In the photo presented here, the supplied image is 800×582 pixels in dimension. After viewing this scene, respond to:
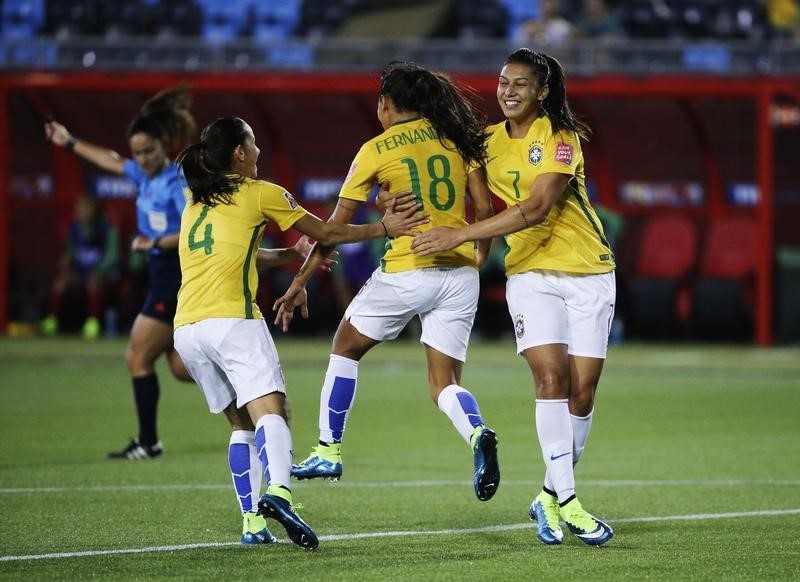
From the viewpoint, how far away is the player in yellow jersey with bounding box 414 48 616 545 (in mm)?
6742

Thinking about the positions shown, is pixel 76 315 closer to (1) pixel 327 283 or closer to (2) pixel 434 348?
(1) pixel 327 283

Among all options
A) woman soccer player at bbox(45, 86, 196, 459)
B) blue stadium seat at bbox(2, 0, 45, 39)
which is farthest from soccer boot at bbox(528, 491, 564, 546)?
blue stadium seat at bbox(2, 0, 45, 39)

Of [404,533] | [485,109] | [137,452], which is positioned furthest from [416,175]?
[485,109]

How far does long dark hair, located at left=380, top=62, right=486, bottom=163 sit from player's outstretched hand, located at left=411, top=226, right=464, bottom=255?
0.43 m

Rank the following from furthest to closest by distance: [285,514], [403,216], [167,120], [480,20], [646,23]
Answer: [480,20] < [646,23] < [167,120] < [403,216] < [285,514]

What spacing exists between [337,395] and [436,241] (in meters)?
0.98

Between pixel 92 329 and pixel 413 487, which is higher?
pixel 413 487

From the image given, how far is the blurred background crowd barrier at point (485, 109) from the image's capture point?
19391 mm

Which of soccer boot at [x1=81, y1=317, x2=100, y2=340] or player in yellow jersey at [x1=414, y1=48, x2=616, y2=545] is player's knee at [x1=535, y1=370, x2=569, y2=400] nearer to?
player in yellow jersey at [x1=414, y1=48, x2=616, y2=545]

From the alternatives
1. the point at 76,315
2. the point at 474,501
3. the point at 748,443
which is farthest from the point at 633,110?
the point at 474,501

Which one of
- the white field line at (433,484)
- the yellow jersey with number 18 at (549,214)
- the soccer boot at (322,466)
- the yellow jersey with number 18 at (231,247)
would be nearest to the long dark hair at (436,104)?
the yellow jersey with number 18 at (549,214)

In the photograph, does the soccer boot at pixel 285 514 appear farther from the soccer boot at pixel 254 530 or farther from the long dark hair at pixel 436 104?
the long dark hair at pixel 436 104

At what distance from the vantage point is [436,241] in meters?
6.84

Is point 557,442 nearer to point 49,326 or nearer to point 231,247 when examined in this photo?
point 231,247
